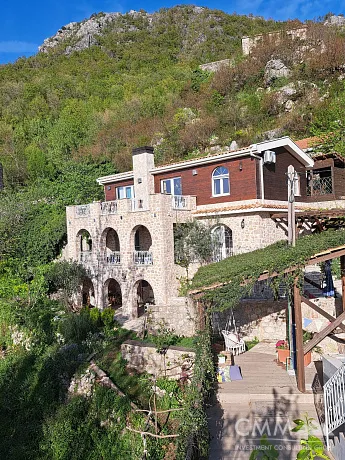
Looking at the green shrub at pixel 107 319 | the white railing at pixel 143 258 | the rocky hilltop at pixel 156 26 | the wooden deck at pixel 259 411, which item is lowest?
the wooden deck at pixel 259 411

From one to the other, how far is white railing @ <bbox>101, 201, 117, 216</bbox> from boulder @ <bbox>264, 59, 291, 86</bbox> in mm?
28527

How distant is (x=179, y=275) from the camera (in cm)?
1697

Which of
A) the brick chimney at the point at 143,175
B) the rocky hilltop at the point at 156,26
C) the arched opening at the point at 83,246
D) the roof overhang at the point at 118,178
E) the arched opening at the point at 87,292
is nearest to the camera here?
the brick chimney at the point at 143,175

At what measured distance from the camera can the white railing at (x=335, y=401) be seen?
648 cm

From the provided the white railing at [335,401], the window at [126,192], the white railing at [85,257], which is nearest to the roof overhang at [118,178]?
the window at [126,192]

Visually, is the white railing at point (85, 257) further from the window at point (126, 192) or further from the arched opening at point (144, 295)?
the window at point (126, 192)

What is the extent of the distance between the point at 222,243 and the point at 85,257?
815cm

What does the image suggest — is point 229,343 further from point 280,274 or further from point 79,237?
point 79,237

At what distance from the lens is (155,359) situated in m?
11.4

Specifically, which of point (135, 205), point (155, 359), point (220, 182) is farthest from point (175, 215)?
point (155, 359)

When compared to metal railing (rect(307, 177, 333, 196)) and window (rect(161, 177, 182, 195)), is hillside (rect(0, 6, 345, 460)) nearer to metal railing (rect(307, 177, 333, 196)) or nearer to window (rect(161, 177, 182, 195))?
metal railing (rect(307, 177, 333, 196))

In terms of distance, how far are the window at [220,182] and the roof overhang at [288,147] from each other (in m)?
2.04

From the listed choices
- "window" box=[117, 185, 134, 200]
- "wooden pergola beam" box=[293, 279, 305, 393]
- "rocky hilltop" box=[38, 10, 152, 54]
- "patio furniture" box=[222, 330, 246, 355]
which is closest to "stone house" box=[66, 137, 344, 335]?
"window" box=[117, 185, 134, 200]

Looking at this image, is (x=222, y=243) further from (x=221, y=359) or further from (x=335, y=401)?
(x=335, y=401)
